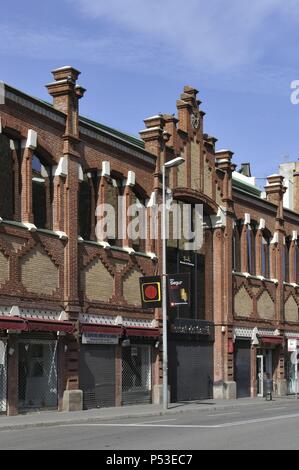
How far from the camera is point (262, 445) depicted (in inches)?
580

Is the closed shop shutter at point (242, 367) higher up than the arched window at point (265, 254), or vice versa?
the arched window at point (265, 254)

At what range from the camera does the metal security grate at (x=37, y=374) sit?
25000mm

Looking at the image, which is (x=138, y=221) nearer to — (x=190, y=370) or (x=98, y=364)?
(x=98, y=364)

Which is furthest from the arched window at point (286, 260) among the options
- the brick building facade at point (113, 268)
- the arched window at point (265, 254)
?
the brick building facade at point (113, 268)

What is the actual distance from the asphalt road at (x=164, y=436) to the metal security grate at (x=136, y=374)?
27.0 ft

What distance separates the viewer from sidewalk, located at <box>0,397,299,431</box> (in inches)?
851

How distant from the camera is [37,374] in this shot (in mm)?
25688

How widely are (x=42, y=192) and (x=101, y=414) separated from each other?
7.66 m

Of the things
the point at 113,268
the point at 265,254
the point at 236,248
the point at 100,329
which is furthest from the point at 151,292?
the point at 265,254

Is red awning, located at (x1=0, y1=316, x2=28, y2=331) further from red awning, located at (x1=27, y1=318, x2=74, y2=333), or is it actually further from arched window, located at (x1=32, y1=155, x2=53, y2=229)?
arched window, located at (x1=32, y1=155, x2=53, y2=229)

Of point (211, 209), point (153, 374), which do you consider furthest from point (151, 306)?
point (211, 209)

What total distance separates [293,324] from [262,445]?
31604 millimetres

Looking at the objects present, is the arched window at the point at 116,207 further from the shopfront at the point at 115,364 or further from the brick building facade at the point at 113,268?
the shopfront at the point at 115,364

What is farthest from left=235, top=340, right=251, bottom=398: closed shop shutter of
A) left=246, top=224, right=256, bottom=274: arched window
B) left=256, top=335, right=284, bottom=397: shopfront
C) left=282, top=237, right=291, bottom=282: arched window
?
left=282, top=237, right=291, bottom=282: arched window
